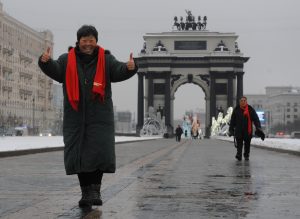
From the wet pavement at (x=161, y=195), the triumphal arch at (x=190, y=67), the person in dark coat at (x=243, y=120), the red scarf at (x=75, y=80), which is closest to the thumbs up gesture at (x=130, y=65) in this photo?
the red scarf at (x=75, y=80)

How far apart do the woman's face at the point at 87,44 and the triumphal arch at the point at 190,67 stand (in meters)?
110

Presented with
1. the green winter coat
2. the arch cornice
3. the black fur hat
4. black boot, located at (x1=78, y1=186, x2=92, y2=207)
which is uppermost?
the arch cornice

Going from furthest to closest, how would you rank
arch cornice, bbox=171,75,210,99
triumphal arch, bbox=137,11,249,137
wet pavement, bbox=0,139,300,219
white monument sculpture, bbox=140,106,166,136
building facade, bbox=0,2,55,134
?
1. arch cornice, bbox=171,75,210,99
2. triumphal arch, bbox=137,11,249,137
3. building facade, bbox=0,2,55,134
4. white monument sculpture, bbox=140,106,166,136
5. wet pavement, bbox=0,139,300,219

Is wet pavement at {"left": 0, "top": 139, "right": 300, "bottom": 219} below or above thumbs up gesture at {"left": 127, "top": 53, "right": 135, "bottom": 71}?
below

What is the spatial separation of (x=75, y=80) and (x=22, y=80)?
117m

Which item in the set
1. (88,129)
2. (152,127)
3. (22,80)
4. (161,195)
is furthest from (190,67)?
(88,129)

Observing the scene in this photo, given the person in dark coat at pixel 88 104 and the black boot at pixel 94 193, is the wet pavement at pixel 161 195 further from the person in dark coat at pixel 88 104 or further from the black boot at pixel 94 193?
the person in dark coat at pixel 88 104

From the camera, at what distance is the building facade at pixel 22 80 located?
11075cm

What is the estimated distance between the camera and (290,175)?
13.5m

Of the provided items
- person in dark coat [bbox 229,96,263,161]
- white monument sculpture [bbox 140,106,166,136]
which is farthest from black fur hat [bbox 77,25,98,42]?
white monument sculpture [bbox 140,106,166,136]

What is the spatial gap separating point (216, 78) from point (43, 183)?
110 metres

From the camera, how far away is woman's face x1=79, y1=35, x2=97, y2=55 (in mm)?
7734

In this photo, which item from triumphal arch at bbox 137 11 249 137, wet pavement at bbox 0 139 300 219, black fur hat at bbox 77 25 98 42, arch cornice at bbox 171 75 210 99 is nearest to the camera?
wet pavement at bbox 0 139 300 219

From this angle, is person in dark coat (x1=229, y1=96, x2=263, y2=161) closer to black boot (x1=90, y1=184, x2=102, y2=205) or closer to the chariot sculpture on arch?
black boot (x1=90, y1=184, x2=102, y2=205)
